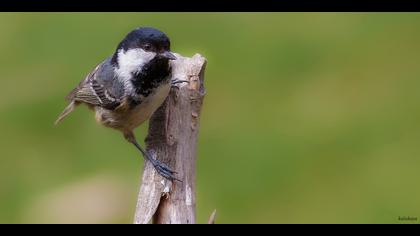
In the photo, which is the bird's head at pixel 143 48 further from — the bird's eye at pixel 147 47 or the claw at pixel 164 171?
the claw at pixel 164 171

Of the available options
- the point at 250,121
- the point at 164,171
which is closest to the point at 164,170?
the point at 164,171

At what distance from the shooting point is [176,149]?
4.57m

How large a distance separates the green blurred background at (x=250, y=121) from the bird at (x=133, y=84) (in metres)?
1.82

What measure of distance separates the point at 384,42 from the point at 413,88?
83cm

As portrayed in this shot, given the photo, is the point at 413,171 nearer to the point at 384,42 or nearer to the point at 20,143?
the point at 384,42

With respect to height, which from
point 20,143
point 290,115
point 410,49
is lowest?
point 20,143

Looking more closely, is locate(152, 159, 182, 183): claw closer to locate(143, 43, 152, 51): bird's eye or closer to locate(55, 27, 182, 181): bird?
locate(55, 27, 182, 181): bird

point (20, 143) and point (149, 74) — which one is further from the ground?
point (149, 74)

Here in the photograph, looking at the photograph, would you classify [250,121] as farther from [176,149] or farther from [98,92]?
[176,149]

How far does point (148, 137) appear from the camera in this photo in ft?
15.9

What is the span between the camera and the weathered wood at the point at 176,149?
4.36 meters

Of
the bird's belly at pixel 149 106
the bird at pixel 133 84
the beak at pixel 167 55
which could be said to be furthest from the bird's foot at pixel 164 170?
the beak at pixel 167 55

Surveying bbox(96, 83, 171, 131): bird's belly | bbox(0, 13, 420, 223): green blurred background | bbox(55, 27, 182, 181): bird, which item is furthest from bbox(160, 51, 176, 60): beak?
bbox(0, 13, 420, 223): green blurred background

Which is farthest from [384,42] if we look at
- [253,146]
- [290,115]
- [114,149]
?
[114,149]
